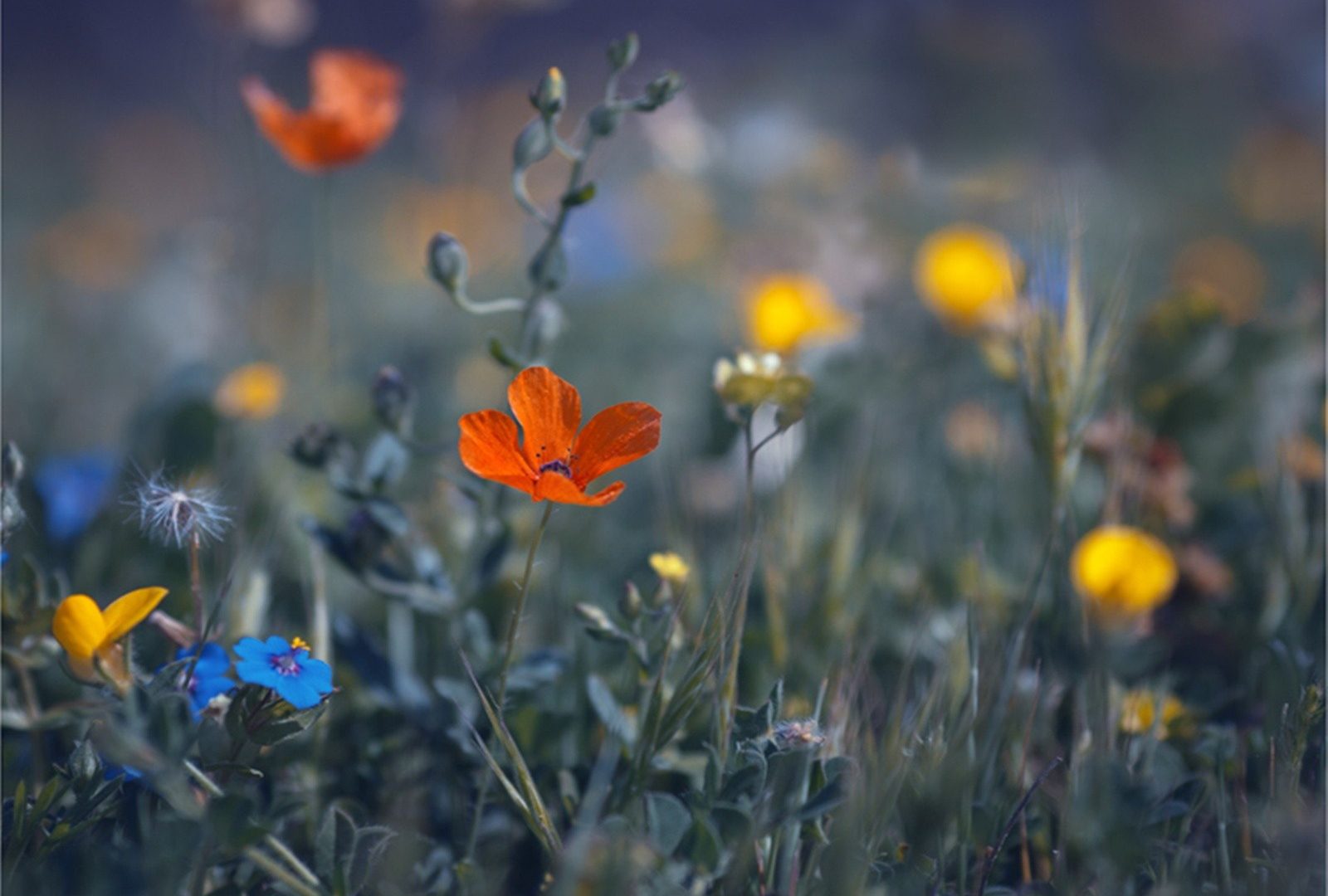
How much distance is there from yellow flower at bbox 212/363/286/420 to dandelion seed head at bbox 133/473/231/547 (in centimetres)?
80

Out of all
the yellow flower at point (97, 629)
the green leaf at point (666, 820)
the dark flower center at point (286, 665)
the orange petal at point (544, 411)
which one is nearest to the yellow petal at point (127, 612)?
the yellow flower at point (97, 629)

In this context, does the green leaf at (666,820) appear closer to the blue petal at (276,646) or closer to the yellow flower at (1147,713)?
the blue petal at (276,646)

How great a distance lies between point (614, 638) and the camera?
1035mm

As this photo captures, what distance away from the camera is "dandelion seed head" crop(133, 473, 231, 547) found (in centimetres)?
93

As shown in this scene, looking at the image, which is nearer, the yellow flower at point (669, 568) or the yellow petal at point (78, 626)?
the yellow petal at point (78, 626)

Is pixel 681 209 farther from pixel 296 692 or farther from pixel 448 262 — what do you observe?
pixel 296 692

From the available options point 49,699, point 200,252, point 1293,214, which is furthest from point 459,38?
point 1293,214

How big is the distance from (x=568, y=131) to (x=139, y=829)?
13.3ft

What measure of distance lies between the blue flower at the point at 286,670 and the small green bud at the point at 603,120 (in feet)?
1.88

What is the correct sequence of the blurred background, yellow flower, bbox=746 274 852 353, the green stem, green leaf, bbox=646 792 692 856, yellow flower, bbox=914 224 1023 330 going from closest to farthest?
the green stem
green leaf, bbox=646 792 692 856
the blurred background
yellow flower, bbox=746 274 852 353
yellow flower, bbox=914 224 1023 330

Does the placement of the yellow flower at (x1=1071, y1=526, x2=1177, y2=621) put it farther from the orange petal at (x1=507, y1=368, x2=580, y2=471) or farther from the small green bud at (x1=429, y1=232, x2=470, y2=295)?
the small green bud at (x1=429, y1=232, x2=470, y2=295)

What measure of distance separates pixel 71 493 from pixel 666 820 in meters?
1.06

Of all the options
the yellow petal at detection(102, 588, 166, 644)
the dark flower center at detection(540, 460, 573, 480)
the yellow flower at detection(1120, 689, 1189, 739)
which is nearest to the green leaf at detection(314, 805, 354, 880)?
the yellow petal at detection(102, 588, 166, 644)

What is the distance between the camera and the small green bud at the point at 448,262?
3.58 feet
